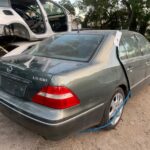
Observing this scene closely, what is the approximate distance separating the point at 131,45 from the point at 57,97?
2.01 meters

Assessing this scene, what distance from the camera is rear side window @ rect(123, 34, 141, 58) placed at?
11.2 feet

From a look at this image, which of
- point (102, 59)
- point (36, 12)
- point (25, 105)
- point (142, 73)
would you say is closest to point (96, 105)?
point (102, 59)

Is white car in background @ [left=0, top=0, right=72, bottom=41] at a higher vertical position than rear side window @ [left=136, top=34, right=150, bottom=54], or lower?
higher

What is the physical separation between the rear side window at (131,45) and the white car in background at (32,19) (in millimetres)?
2552

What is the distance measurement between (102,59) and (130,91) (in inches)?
39.5

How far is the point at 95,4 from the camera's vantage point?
55.0ft

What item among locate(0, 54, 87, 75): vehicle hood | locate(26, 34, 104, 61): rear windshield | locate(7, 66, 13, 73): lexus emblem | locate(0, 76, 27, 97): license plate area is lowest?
locate(0, 76, 27, 97): license plate area

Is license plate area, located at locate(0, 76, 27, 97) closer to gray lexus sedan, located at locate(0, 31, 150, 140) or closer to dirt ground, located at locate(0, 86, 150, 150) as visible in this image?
gray lexus sedan, located at locate(0, 31, 150, 140)

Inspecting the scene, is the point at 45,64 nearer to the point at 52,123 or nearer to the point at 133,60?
the point at 52,123

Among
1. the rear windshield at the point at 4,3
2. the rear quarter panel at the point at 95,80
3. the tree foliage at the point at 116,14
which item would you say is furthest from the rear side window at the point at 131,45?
the tree foliage at the point at 116,14

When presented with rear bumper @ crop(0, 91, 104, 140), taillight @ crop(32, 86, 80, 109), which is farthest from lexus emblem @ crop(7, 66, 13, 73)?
taillight @ crop(32, 86, 80, 109)

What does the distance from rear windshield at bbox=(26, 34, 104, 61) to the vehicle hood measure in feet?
0.55

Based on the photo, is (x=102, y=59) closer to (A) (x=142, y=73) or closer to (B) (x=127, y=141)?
(B) (x=127, y=141)

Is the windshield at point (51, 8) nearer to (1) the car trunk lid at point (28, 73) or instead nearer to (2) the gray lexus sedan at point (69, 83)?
(2) the gray lexus sedan at point (69, 83)
